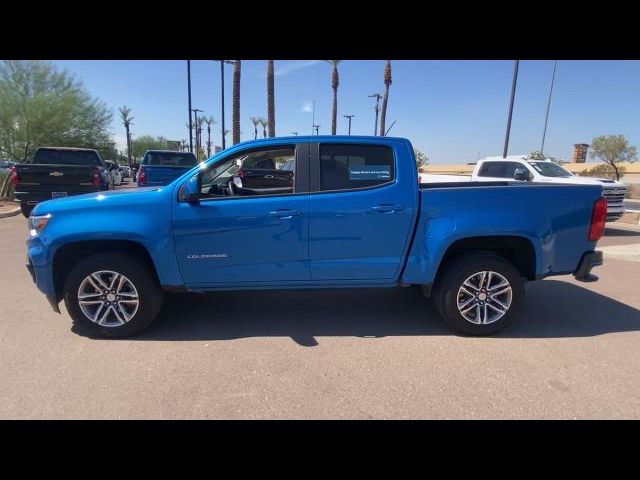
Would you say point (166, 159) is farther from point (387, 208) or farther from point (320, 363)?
point (320, 363)

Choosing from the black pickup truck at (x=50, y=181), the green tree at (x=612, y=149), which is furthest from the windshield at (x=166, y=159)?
the green tree at (x=612, y=149)

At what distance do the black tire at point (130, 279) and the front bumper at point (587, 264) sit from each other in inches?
171

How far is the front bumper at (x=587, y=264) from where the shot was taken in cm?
372

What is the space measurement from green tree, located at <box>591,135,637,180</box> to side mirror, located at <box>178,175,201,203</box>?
53.6 m

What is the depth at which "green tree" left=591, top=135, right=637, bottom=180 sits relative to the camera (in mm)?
43281

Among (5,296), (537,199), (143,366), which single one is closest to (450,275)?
(537,199)

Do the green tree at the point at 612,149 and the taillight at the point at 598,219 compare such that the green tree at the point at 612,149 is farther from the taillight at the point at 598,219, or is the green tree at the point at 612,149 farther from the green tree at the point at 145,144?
the green tree at the point at 145,144

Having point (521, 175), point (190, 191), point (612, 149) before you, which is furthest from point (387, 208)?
point (612, 149)

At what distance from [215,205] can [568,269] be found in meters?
3.68

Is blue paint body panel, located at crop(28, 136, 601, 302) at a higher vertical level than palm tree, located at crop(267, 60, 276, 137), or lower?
lower

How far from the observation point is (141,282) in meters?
3.54

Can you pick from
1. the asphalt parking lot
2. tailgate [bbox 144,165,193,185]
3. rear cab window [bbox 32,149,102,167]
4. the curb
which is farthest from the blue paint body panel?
the curb

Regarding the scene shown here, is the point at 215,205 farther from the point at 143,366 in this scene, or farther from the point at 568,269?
the point at 568,269

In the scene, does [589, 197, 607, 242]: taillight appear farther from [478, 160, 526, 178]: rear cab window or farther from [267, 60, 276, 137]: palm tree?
[267, 60, 276, 137]: palm tree
